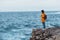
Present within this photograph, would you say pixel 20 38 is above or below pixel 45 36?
below

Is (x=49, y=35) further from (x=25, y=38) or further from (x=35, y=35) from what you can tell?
(x=25, y=38)

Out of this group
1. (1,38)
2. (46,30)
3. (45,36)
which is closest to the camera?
(45,36)

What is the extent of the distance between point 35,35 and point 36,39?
852 mm

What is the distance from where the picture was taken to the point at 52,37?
62.8 ft

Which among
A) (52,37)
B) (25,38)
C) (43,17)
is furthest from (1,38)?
(52,37)

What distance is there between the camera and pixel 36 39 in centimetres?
2005

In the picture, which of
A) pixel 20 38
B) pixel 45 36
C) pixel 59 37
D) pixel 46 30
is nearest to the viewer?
pixel 59 37

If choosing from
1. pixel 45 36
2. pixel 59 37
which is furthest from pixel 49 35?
pixel 59 37

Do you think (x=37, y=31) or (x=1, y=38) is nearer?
(x=37, y=31)

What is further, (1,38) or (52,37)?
(1,38)

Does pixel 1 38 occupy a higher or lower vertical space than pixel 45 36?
lower

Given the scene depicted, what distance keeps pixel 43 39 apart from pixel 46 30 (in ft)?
6.63

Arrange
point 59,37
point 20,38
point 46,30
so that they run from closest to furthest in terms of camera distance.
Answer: point 59,37 → point 46,30 → point 20,38

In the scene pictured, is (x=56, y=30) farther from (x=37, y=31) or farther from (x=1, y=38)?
(x=1, y=38)
